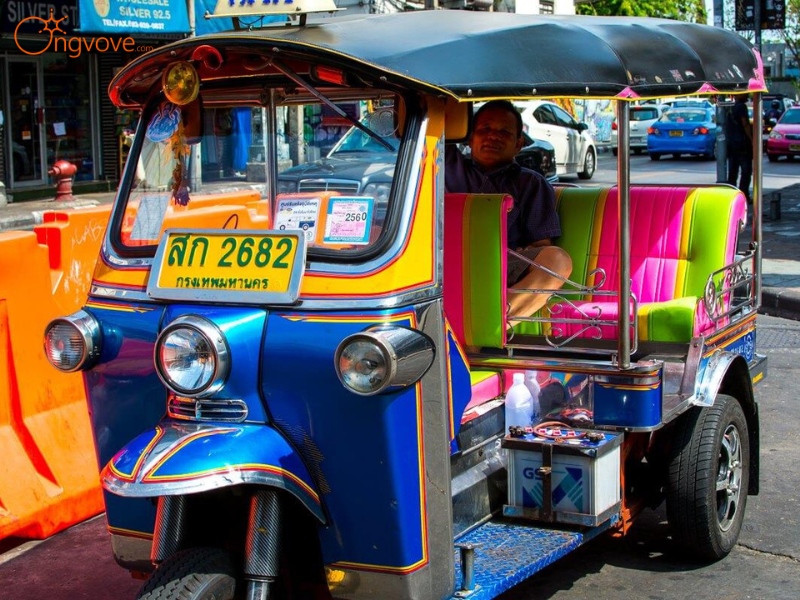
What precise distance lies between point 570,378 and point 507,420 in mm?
352

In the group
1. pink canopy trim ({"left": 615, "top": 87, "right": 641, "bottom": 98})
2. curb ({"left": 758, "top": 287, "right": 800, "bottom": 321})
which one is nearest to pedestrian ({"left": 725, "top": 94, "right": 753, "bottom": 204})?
curb ({"left": 758, "top": 287, "right": 800, "bottom": 321})

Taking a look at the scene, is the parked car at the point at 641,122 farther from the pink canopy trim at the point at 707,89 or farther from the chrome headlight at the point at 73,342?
the chrome headlight at the point at 73,342

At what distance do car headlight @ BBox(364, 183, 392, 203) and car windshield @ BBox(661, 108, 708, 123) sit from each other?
88.3ft

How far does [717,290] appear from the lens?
5.25 metres

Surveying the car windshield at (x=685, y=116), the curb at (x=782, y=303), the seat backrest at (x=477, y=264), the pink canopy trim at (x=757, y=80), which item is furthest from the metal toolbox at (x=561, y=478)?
the car windshield at (x=685, y=116)

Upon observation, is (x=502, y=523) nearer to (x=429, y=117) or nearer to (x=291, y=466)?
(x=291, y=466)

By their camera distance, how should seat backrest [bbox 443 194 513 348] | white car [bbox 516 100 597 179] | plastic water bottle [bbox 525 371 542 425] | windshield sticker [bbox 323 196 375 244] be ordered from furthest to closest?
white car [bbox 516 100 597 179], plastic water bottle [bbox 525 371 542 425], seat backrest [bbox 443 194 513 348], windshield sticker [bbox 323 196 375 244]

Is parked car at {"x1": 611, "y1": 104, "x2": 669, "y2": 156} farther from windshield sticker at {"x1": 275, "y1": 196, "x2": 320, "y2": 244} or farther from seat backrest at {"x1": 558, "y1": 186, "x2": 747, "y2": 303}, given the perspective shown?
windshield sticker at {"x1": 275, "y1": 196, "x2": 320, "y2": 244}

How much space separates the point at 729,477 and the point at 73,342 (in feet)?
9.41

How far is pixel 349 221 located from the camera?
3.67 meters

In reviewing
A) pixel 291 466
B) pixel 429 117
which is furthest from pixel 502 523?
pixel 429 117

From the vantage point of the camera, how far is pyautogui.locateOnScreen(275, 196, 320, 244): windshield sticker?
3758mm

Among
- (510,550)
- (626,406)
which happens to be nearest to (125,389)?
(510,550)

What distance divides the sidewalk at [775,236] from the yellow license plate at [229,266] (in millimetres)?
8333
